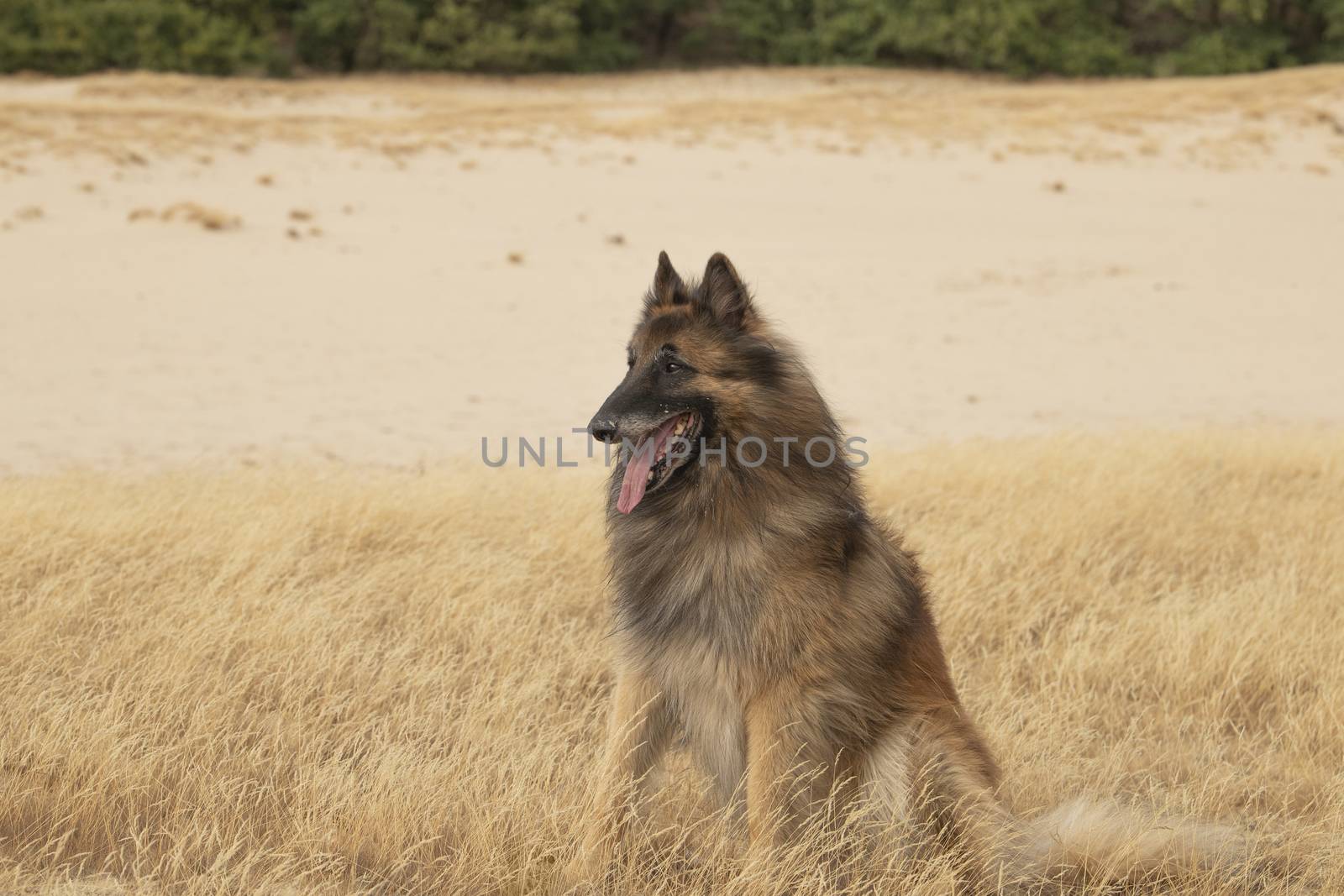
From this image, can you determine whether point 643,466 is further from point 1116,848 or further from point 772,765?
point 1116,848

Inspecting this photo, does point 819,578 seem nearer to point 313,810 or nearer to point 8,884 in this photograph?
point 313,810

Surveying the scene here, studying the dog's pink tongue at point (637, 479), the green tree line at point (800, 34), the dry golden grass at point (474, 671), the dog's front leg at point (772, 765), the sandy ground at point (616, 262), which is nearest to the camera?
the dog's front leg at point (772, 765)

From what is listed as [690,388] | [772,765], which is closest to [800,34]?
[690,388]

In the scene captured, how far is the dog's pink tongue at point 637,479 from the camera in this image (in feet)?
11.0

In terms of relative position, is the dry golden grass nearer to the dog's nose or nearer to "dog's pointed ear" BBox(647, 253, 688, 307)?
the dog's nose

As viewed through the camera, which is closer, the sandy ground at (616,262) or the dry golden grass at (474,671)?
the dry golden grass at (474,671)

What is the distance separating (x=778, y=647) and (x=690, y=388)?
75 cm

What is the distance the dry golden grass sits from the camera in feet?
11.5

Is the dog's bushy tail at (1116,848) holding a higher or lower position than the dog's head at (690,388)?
lower

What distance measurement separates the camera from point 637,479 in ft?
11.0

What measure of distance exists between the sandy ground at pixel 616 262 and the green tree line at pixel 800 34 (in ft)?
43.3

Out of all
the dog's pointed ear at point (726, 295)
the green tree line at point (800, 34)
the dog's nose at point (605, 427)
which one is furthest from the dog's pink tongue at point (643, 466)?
the green tree line at point (800, 34)

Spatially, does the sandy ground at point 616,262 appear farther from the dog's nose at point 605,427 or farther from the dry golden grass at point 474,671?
the dog's nose at point 605,427

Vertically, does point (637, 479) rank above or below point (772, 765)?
above
